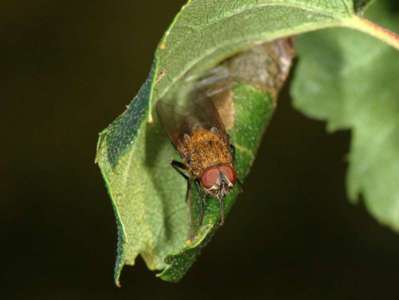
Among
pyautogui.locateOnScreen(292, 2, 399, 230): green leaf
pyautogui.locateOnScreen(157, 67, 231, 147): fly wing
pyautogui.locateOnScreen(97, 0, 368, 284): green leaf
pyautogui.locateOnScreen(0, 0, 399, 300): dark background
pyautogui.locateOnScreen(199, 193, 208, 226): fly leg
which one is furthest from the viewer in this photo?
pyautogui.locateOnScreen(0, 0, 399, 300): dark background

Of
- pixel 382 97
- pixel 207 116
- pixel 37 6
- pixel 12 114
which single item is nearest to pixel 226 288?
pixel 12 114

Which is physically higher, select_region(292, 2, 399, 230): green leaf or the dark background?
select_region(292, 2, 399, 230): green leaf

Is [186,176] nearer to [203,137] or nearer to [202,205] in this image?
[202,205]

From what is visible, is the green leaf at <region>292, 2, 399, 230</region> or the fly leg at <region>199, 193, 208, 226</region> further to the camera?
the green leaf at <region>292, 2, 399, 230</region>

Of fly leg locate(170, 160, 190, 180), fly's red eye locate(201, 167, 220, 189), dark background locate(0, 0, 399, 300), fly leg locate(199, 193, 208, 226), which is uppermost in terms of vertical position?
fly leg locate(170, 160, 190, 180)

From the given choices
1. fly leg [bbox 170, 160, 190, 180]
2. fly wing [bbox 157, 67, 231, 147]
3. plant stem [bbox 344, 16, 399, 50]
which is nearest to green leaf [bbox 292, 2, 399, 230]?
fly wing [bbox 157, 67, 231, 147]

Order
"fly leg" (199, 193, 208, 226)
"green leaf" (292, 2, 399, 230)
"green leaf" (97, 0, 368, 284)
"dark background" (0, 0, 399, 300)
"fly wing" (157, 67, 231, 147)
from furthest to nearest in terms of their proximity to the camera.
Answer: "dark background" (0, 0, 399, 300) < "green leaf" (292, 2, 399, 230) < "fly wing" (157, 67, 231, 147) < "fly leg" (199, 193, 208, 226) < "green leaf" (97, 0, 368, 284)

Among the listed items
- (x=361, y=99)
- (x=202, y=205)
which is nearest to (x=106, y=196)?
(x=361, y=99)

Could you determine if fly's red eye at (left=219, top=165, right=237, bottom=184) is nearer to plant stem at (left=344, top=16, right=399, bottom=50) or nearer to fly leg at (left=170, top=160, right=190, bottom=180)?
fly leg at (left=170, top=160, right=190, bottom=180)
